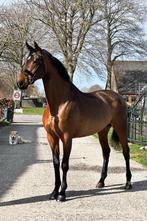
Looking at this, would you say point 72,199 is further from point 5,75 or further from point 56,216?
point 5,75

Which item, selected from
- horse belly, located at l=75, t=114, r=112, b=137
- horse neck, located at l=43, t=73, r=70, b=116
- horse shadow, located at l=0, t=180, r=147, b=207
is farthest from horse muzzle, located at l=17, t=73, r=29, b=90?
horse shadow, located at l=0, t=180, r=147, b=207

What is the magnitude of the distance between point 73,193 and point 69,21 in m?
37.2

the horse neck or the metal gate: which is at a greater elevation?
the horse neck

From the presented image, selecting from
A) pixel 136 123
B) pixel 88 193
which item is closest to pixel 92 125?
pixel 88 193

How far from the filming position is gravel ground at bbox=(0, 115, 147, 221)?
21.9 ft

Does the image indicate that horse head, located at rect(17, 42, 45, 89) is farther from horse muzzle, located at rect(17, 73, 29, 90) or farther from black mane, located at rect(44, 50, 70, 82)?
black mane, located at rect(44, 50, 70, 82)

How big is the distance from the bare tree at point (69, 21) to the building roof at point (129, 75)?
25.1m

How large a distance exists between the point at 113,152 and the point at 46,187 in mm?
5902

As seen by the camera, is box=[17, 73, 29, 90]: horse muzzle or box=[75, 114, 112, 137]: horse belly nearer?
box=[17, 73, 29, 90]: horse muzzle

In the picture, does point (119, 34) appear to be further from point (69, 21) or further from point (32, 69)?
point (32, 69)

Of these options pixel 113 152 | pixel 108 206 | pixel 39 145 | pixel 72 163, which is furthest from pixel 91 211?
pixel 39 145

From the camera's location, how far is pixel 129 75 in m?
72.3

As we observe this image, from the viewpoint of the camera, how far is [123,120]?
915 centimetres

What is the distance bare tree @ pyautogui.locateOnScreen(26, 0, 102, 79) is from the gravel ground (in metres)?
32.2
